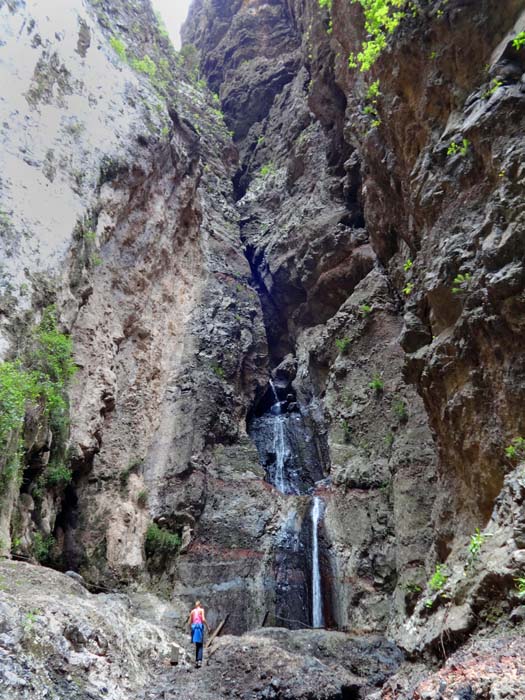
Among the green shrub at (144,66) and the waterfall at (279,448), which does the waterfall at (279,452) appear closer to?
the waterfall at (279,448)

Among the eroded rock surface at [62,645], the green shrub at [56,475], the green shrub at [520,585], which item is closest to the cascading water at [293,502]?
the eroded rock surface at [62,645]

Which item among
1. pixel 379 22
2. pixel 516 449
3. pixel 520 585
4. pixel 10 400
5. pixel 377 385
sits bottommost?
pixel 520 585

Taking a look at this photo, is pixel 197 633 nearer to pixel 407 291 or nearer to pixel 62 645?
pixel 62 645

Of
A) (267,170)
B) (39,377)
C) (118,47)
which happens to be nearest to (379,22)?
(39,377)

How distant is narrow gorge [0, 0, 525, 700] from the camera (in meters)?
7.45

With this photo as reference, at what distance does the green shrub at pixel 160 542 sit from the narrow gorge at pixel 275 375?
0.23ft

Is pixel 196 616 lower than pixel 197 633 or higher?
higher

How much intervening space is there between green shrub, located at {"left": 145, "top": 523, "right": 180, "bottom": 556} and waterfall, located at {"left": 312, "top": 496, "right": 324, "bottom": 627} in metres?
4.28

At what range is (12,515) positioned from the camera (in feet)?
33.3

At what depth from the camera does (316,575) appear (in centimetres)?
1445

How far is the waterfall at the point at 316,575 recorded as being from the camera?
13.7 m

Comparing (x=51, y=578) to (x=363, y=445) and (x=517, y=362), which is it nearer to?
(x=517, y=362)

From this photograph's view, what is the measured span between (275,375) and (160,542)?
11314 millimetres

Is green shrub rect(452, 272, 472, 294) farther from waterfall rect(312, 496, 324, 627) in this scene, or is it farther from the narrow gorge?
waterfall rect(312, 496, 324, 627)
